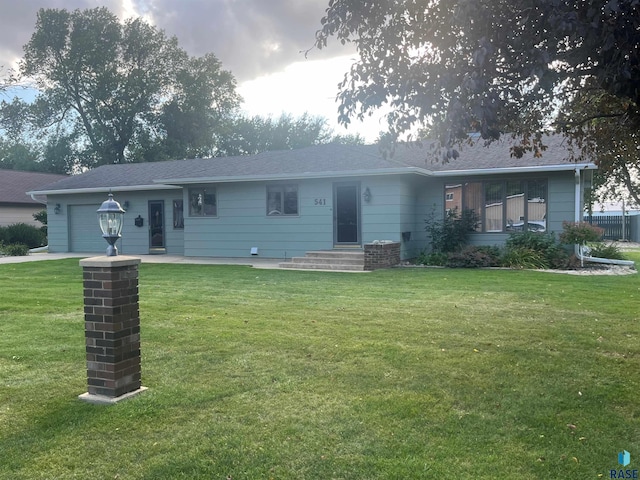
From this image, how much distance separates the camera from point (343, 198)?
48.9 feet

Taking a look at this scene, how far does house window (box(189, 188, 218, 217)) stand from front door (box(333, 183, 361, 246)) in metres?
4.25

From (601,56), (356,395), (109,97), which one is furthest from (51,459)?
(109,97)

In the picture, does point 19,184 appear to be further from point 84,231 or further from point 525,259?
point 525,259

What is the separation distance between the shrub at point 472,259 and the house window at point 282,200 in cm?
488

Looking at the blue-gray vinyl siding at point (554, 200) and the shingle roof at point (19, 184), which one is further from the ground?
the shingle roof at point (19, 184)

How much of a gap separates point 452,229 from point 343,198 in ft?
10.4

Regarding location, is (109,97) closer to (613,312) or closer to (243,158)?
(243,158)

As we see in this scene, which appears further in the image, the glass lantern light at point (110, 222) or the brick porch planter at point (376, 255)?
the brick porch planter at point (376, 255)

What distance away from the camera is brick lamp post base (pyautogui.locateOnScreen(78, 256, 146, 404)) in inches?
153

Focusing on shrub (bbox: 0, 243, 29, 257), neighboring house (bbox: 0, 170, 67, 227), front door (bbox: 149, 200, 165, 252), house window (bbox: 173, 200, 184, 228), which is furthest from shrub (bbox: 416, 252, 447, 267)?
neighboring house (bbox: 0, 170, 67, 227)

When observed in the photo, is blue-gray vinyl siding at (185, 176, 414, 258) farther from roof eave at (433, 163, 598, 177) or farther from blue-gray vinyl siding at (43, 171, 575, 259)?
roof eave at (433, 163, 598, 177)

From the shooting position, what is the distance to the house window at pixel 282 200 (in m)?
15.6

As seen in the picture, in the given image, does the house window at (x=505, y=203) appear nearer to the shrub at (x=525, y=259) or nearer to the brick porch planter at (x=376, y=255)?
the shrub at (x=525, y=259)

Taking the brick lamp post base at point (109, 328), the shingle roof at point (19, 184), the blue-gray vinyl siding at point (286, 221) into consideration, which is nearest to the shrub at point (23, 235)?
the shingle roof at point (19, 184)
